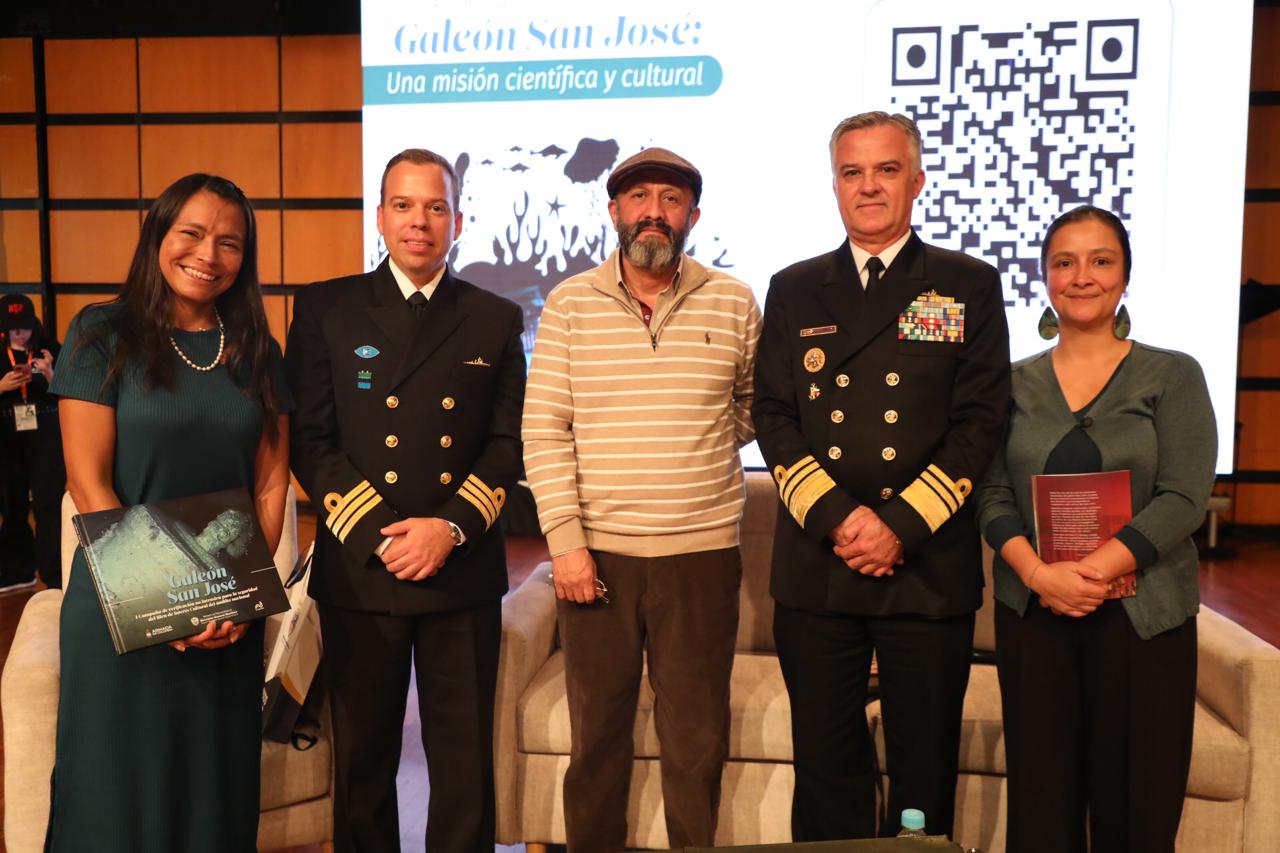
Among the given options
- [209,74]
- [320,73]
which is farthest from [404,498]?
[209,74]

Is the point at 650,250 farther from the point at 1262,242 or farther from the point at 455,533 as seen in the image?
the point at 1262,242

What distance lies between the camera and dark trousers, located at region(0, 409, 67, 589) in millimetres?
5066

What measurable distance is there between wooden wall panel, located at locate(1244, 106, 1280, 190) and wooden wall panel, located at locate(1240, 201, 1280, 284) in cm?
15

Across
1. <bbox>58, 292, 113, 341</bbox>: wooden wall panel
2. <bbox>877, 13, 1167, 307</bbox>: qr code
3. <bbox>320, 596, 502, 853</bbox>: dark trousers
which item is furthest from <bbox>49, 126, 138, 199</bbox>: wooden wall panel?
<bbox>320, 596, 502, 853</bbox>: dark trousers

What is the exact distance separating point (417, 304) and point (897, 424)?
43.6 inches

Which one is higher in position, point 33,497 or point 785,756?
point 33,497

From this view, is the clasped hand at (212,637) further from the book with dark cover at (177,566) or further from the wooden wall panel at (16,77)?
the wooden wall panel at (16,77)

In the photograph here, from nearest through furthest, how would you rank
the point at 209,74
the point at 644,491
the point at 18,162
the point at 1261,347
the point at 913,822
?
the point at 913,822 < the point at 644,491 < the point at 1261,347 < the point at 209,74 < the point at 18,162

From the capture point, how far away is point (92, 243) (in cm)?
755

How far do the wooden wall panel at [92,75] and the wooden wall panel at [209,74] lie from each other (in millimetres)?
112

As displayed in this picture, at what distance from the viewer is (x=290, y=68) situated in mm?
7156

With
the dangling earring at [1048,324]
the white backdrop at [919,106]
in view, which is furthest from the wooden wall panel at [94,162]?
the dangling earring at [1048,324]

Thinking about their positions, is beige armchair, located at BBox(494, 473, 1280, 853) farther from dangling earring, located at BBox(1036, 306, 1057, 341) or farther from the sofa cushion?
dangling earring, located at BBox(1036, 306, 1057, 341)

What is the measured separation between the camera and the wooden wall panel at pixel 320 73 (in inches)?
279
